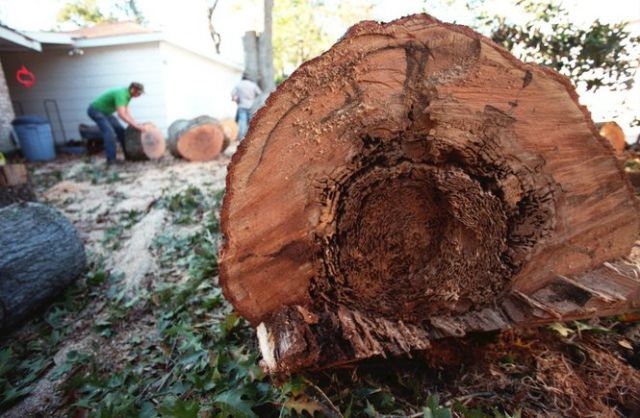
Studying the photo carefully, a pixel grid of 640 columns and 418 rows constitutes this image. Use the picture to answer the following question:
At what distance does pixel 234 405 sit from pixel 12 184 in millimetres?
3718

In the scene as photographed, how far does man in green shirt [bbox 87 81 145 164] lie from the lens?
20.6ft

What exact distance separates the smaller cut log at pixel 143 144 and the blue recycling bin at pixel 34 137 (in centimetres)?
193

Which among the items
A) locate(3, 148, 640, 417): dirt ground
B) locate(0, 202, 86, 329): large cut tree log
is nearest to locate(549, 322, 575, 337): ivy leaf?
locate(3, 148, 640, 417): dirt ground

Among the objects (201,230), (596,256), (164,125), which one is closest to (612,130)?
(596,256)

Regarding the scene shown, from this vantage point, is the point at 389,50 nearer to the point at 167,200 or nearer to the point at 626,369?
the point at 626,369

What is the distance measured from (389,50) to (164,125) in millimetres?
10213

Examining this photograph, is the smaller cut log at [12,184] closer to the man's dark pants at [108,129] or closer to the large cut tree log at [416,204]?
the man's dark pants at [108,129]

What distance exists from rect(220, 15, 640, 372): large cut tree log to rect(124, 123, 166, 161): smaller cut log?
6797mm

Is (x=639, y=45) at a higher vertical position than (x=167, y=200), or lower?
higher

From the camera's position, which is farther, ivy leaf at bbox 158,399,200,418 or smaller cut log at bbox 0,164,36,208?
smaller cut log at bbox 0,164,36,208

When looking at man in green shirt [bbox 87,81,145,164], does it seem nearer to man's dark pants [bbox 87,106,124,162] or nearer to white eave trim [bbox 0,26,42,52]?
man's dark pants [bbox 87,106,124,162]

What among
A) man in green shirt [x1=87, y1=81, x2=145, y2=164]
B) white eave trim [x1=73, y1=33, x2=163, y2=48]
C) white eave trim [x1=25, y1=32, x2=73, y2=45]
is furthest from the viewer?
white eave trim [x1=73, y1=33, x2=163, y2=48]

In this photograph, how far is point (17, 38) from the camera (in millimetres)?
7508

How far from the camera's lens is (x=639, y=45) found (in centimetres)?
436
